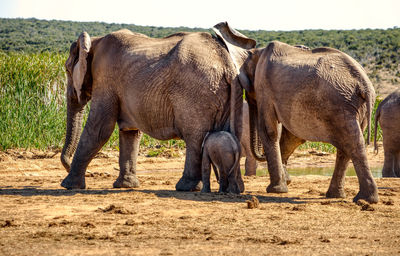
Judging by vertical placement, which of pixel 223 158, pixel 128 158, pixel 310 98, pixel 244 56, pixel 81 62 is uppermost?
pixel 244 56

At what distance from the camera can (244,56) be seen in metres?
9.09

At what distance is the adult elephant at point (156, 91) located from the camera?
855 cm

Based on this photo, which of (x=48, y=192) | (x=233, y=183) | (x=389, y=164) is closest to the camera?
(x=233, y=183)

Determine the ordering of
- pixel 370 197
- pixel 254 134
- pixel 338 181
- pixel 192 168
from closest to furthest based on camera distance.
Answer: pixel 370 197 → pixel 338 181 → pixel 192 168 → pixel 254 134

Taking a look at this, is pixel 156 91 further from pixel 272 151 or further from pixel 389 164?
pixel 389 164

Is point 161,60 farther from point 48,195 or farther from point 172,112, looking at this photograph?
point 48,195

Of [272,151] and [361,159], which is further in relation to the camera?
[272,151]

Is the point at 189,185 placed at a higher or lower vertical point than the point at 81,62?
lower

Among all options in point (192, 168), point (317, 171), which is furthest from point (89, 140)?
point (317, 171)

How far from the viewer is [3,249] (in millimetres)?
5023

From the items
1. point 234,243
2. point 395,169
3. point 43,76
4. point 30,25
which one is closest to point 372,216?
point 234,243

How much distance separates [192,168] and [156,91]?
1214 millimetres

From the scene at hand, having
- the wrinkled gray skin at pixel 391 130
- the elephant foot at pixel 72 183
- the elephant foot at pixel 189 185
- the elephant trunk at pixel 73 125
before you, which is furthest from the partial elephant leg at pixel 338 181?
the wrinkled gray skin at pixel 391 130

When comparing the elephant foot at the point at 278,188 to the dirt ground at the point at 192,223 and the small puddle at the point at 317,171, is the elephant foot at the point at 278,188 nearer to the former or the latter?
the dirt ground at the point at 192,223
